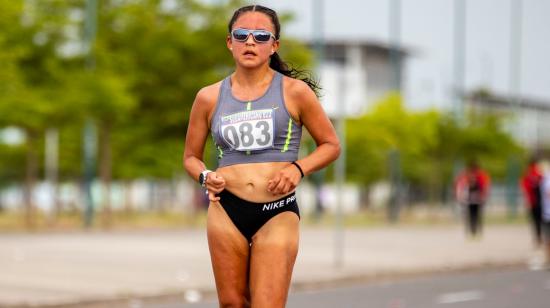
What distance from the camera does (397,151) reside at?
53.0 m

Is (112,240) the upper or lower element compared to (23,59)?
lower

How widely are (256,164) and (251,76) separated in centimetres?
39

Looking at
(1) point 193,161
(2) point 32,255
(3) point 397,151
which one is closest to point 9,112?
(2) point 32,255

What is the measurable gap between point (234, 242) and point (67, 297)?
812 cm

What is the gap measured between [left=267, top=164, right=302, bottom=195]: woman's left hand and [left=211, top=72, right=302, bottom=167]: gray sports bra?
0.13 meters

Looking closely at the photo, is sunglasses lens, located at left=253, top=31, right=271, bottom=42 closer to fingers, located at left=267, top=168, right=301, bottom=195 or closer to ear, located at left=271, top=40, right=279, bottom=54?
ear, located at left=271, top=40, right=279, bottom=54

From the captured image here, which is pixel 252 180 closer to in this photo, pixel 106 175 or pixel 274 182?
pixel 274 182

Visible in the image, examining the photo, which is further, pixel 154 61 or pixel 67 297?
pixel 154 61

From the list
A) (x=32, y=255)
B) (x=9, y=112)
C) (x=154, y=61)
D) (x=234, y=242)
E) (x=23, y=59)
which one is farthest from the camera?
(x=154, y=61)

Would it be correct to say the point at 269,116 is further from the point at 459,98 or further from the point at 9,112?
the point at 459,98

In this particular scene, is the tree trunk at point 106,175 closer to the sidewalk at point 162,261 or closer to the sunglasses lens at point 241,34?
the sidewalk at point 162,261

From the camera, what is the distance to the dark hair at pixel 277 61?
5352 millimetres

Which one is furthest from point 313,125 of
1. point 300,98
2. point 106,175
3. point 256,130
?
point 106,175

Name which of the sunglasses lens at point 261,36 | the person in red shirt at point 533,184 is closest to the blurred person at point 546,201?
the person in red shirt at point 533,184
